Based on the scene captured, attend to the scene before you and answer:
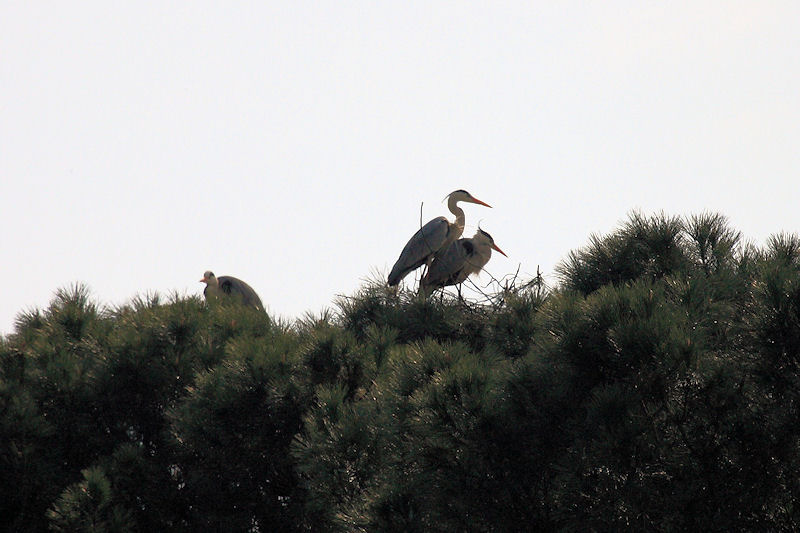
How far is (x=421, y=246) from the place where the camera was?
1309 centimetres

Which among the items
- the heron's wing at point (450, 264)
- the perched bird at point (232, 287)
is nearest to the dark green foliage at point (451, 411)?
the heron's wing at point (450, 264)

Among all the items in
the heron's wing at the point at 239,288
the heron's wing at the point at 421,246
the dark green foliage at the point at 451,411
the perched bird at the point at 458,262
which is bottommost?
the dark green foliage at the point at 451,411

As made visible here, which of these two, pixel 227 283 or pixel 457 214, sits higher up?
pixel 227 283

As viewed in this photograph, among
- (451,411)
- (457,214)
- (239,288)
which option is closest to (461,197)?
(457,214)

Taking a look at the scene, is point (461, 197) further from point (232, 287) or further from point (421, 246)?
point (232, 287)

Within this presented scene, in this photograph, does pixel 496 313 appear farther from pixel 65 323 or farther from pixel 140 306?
pixel 65 323

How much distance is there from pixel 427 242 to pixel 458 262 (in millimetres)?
449

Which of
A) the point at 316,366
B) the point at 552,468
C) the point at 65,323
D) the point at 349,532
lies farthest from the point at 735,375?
the point at 65,323

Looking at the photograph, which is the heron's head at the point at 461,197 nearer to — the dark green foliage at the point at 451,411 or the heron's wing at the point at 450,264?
the heron's wing at the point at 450,264

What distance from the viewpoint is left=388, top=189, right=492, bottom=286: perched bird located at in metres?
13.0

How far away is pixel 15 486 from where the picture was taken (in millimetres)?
7539

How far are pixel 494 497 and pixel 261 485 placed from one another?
7.53 ft

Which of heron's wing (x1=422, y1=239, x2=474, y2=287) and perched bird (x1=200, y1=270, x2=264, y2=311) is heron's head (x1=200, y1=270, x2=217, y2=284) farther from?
heron's wing (x1=422, y1=239, x2=474, y2=287)

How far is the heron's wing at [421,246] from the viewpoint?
13.0m
